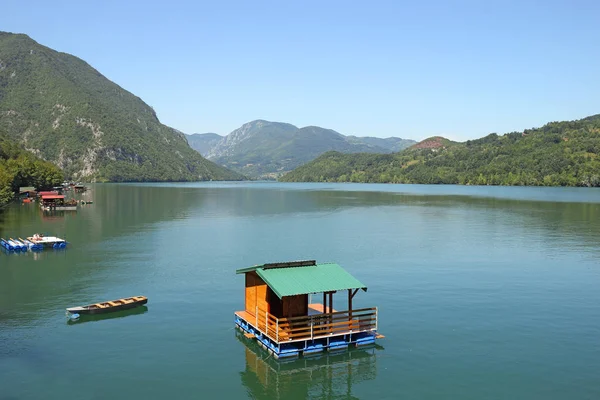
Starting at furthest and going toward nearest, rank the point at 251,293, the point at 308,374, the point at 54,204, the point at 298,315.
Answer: the point at 54,204 → the point at 251,293 → the point at 298,315 → the point at 308,374

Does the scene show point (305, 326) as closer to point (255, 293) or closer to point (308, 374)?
point (308, 374)

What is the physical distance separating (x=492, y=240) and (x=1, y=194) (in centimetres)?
12807

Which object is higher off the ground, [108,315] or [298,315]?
[298,315]

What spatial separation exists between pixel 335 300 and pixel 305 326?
1462cm

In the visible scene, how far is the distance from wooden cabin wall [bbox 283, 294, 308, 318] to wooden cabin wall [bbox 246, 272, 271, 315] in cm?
148

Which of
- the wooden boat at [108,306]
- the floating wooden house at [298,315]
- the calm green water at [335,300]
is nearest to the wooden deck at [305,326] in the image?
the floating wooden house at [298,315]

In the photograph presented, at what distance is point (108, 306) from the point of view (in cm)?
4762

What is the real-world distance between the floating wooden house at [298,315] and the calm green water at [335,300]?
1222 mm

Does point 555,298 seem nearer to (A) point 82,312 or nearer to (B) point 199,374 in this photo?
(B) point 199,374

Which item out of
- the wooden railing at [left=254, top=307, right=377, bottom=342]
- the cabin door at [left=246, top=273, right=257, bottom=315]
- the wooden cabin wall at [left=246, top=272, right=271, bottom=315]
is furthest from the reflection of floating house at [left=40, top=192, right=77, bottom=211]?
the wooden railing at [left=254, top=307, right=377, bottom=342]

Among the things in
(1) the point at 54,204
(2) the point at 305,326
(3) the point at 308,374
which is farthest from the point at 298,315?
(1) the point at 54,204

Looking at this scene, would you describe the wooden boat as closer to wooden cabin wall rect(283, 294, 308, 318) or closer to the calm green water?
the calm green water

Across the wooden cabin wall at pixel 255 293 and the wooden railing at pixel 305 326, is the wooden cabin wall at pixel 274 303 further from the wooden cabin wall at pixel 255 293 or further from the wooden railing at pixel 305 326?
the wooden railing at pixel 305 326

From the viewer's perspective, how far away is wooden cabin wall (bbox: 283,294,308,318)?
126 ft
